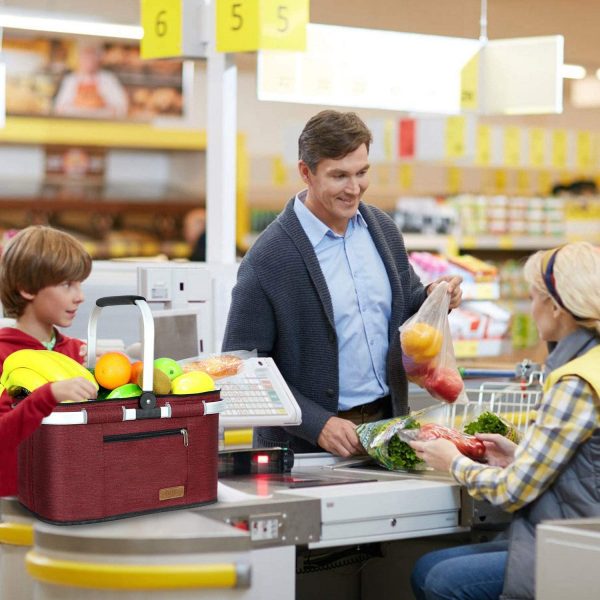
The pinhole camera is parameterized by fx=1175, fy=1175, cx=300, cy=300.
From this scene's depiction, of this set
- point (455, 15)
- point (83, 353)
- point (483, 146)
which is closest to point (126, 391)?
point (83, 353)

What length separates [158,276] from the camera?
433 centimetres

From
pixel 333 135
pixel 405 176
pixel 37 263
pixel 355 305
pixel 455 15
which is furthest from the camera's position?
pixel 455 15

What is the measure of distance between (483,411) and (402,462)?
318mm

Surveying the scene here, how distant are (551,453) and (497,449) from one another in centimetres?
41

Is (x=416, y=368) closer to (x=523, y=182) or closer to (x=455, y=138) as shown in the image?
(x=455, y=138)

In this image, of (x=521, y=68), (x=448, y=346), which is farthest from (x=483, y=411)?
(x=521, y=68)

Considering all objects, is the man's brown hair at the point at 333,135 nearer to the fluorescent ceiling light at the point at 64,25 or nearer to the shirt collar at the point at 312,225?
the shirt collar at the point at 312,225

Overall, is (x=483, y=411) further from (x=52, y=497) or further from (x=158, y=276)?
(x=158, y=276)

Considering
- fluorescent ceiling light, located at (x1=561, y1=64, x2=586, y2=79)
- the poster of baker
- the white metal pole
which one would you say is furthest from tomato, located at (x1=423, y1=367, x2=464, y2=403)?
fluorescent ceiling light, located at (x1=561, y1=64, x2=586, y2=79)

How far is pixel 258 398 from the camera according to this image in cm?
304

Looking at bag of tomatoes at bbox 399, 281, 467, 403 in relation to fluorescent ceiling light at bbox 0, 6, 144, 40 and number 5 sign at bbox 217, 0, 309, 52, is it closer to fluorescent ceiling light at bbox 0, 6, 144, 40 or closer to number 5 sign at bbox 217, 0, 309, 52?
number 5 sign at bbox 217, 0, 309, 52

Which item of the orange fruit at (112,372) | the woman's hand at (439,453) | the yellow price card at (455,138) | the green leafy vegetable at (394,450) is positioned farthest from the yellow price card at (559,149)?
the orange fruit at (112,372)

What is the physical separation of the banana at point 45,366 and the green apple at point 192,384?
184 millimetres

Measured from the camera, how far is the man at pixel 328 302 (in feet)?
10.5
